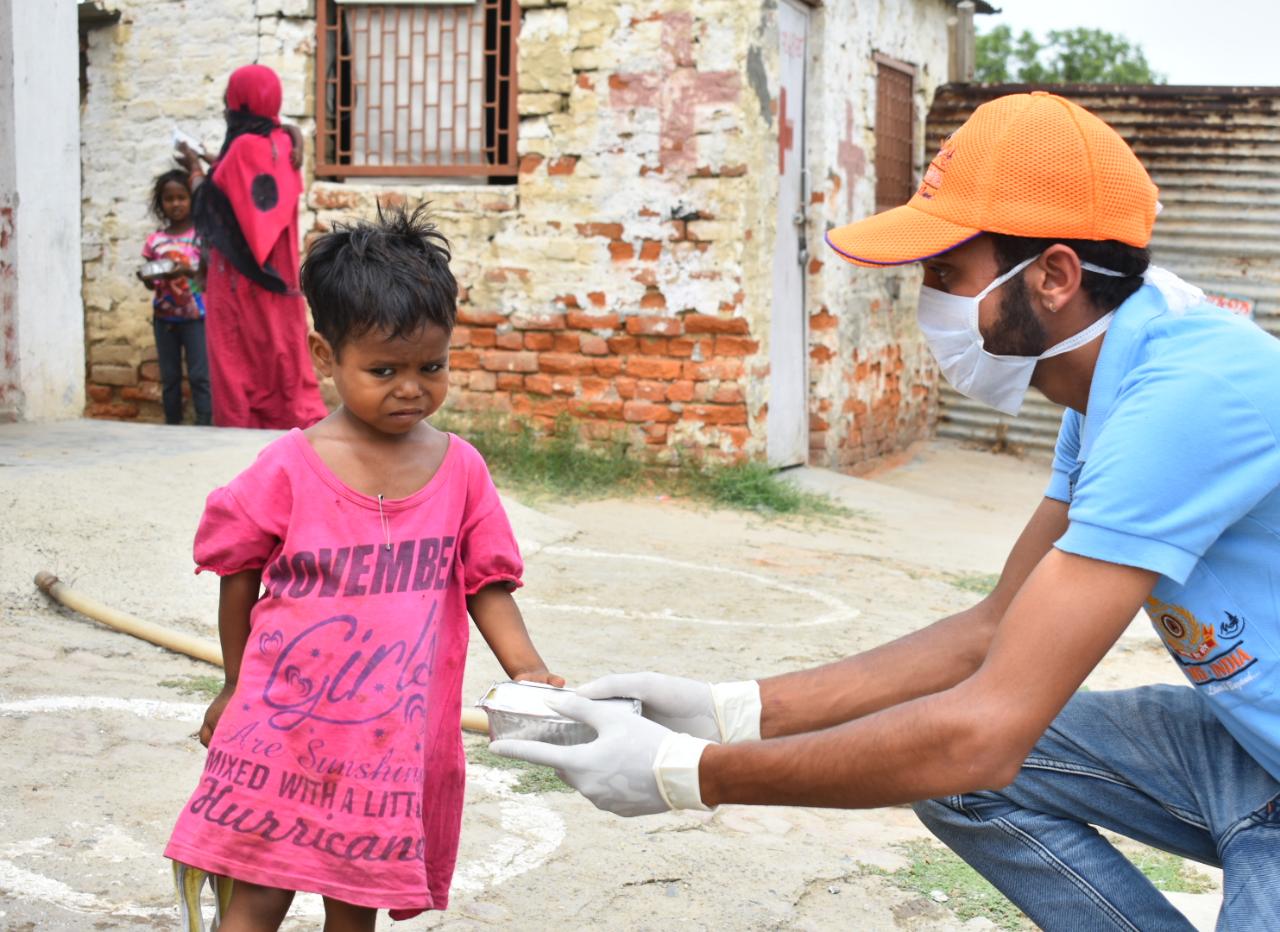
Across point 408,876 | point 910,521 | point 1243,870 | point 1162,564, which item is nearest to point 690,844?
point 408,876

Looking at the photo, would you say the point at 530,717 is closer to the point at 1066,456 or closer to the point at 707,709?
the point at 707,709

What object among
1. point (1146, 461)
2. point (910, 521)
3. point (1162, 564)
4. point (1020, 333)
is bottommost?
point (910, 521)

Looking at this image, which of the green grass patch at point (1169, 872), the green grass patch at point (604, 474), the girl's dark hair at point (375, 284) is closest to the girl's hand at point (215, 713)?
the girl's dark hair at point (375, 284)

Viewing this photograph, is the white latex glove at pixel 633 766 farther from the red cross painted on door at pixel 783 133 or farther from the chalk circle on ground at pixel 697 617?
the red cross painted on door at pixel 783 133

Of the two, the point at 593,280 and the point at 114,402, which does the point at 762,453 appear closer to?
the point at 593,280

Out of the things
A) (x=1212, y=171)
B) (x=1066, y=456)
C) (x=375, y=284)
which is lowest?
(x=1066, y=456)

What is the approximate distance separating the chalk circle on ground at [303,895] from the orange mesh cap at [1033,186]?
155 cm

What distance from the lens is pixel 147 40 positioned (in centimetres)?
892

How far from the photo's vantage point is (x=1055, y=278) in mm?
2270

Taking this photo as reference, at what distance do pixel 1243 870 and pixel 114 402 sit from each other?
27.4 ft

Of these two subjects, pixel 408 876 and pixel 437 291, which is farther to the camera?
pixel 437 291

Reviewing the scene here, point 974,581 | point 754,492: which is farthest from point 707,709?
point 754,492

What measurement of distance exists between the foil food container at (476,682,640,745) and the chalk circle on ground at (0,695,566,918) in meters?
0.81

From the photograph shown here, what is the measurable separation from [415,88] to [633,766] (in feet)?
23.2
